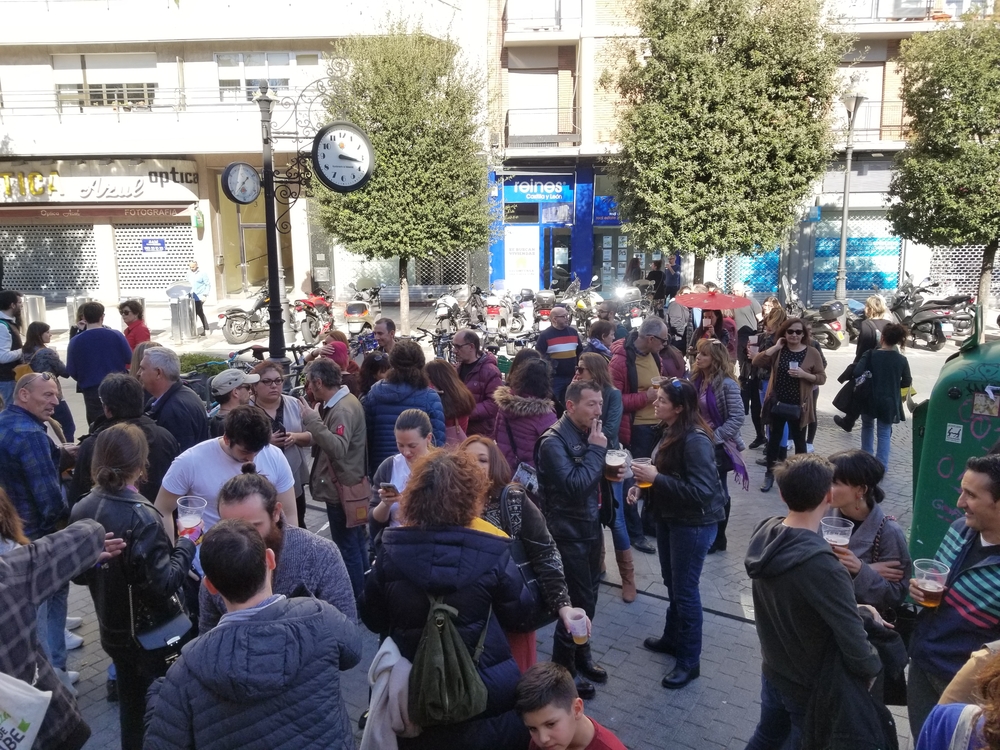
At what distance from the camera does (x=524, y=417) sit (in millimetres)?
5098

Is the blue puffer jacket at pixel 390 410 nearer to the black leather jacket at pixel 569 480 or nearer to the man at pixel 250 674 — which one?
the black leather jacket at pixel 569 480

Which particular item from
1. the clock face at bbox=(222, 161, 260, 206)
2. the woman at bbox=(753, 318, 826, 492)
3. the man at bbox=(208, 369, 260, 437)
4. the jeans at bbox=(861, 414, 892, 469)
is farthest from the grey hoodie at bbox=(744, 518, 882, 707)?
the clock face at bbox=(222, 161, 260, 206)

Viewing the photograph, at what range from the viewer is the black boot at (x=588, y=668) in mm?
4611

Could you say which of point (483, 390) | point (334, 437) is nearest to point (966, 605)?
point (334, 437)

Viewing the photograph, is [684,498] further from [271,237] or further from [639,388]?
[271,237]

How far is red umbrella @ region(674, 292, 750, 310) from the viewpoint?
8.98 m

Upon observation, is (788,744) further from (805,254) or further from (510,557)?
(805,254)

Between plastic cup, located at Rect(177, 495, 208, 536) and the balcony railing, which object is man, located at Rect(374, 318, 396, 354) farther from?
the balcony railing

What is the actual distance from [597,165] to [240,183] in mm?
14940

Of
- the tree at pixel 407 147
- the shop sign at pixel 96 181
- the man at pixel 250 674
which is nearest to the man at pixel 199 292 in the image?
the tree at pixel 407 147

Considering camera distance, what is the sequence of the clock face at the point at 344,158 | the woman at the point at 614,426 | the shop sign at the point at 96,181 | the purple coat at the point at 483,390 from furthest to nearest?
the shop sign at the point at 96,181 < the clock face at the point at 344,158 < the purple coat at the point at 483,390 < the woman at the point at 614,426

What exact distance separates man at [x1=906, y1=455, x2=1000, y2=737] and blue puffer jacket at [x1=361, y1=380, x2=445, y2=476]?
10.5 ft

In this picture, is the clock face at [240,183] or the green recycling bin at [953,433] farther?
the clock face at [240,183]

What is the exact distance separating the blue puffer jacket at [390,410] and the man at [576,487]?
45.9 inches
